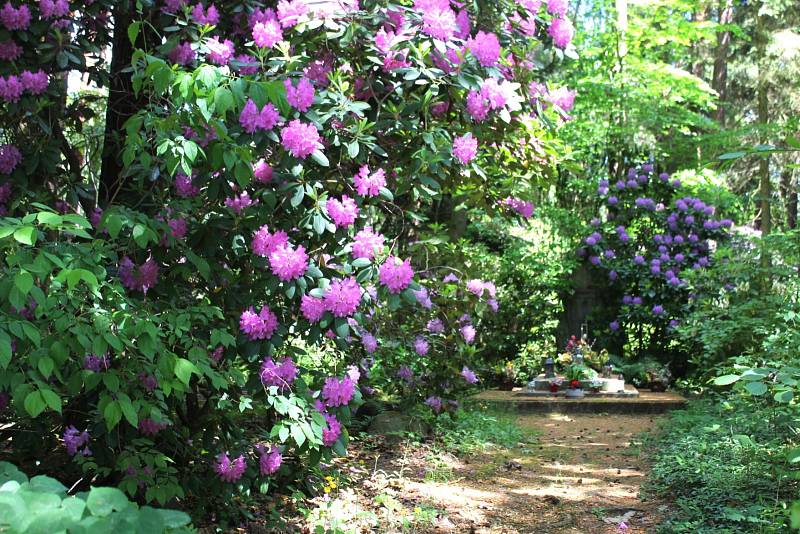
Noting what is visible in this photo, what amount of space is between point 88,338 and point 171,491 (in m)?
0.92

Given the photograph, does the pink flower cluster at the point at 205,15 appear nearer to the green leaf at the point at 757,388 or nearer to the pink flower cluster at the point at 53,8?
the pink flower cluster at the point at 53,8

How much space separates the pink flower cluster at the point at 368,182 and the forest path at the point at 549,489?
1.78 metres

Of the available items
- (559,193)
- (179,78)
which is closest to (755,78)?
(559,193)

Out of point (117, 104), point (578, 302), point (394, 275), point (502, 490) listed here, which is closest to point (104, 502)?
point (394, 275)

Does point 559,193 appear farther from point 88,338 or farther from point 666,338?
point 88,338

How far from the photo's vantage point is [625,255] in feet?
→ 34.3

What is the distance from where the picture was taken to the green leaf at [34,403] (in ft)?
7.34

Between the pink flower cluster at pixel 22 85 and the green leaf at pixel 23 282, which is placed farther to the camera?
the pink flower cluster at pixel 22 85

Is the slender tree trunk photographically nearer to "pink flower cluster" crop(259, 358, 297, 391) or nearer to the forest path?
the forest path

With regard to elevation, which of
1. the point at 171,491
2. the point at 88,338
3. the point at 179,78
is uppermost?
the point at 179,78

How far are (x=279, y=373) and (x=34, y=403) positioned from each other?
1384mm

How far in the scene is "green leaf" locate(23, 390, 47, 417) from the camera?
7.34 ft

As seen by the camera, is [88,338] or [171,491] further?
[171,491]

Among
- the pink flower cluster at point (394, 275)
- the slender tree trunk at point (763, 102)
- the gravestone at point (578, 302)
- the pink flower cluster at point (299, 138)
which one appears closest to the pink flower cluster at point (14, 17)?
the pink flower cluster at point (299, 138)
